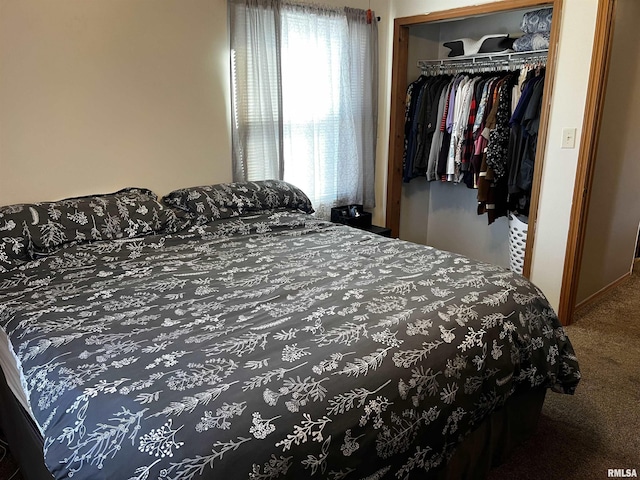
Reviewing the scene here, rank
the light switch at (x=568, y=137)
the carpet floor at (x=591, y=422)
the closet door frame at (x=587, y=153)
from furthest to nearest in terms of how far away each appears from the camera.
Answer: the light switch at (x=568, y=137), the closet door frame at (x=587, y=153), the carpet floor at (x=591, y=422)

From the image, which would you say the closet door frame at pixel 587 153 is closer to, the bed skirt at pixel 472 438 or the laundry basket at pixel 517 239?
the laundry basket at pixel 517 239

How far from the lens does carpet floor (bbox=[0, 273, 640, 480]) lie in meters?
1.98

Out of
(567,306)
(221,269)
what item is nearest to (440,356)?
(221,269)

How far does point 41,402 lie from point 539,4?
3.34 m

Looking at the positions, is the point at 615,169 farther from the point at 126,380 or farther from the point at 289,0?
the point at 126,380

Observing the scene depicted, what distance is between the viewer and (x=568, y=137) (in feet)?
9.98

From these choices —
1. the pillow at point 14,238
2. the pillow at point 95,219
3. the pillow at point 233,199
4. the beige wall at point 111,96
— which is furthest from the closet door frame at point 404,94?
the pillow at point 14,238

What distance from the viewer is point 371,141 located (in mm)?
4023

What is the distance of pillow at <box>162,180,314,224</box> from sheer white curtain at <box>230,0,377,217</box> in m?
0.28

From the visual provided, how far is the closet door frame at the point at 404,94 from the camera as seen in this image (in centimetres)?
307

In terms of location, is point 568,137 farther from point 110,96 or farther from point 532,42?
point 110,96

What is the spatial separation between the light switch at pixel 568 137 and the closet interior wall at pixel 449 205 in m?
1.12

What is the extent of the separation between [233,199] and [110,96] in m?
0.87

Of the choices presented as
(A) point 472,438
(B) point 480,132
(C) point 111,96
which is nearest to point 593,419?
(A) point 472,438
